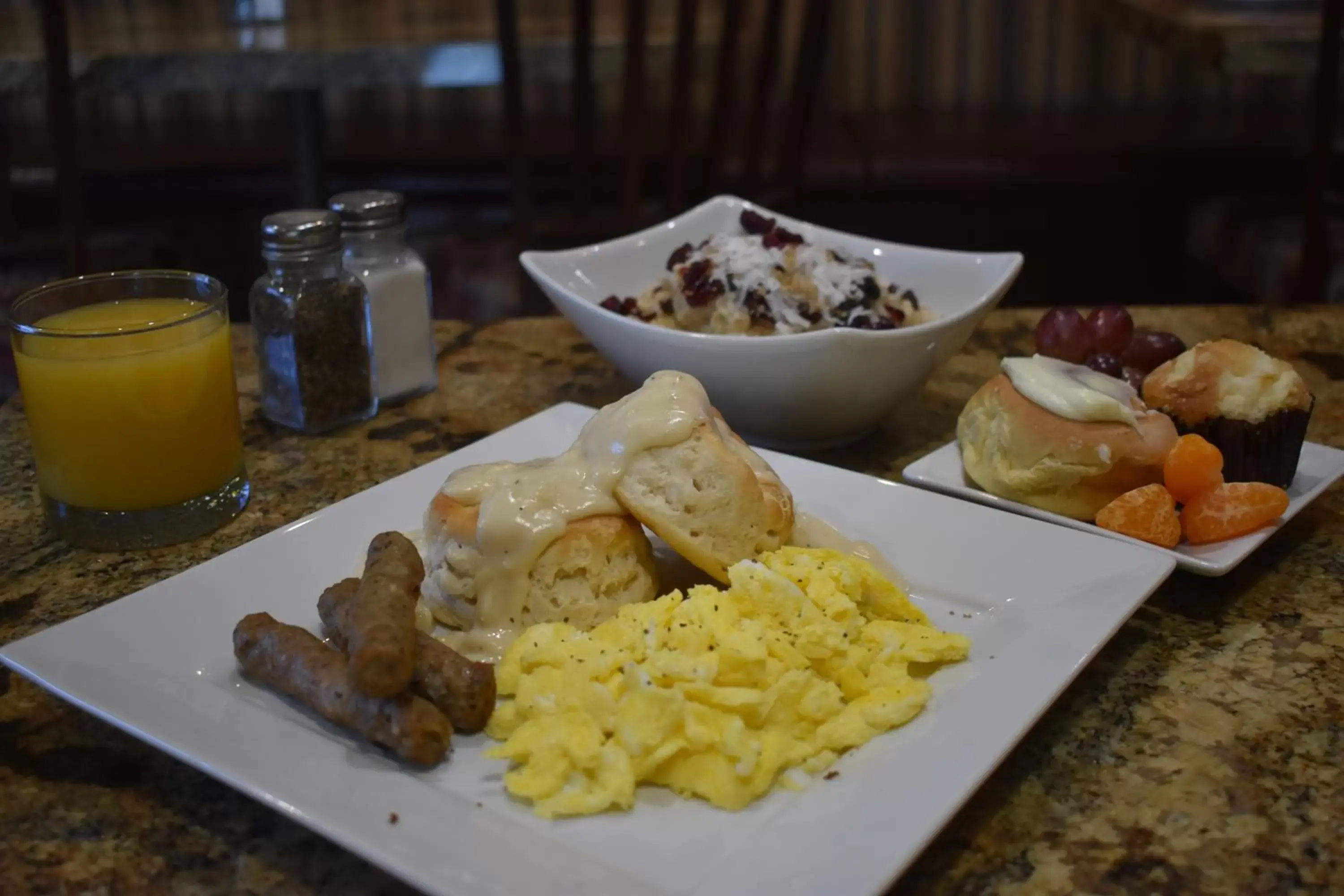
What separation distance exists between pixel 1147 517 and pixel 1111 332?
1.66ft

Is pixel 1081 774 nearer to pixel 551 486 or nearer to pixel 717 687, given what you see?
pixel 717 687

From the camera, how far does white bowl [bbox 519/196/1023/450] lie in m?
1.44

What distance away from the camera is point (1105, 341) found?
65.5 inches

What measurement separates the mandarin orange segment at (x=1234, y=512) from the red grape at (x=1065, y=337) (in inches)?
18.3

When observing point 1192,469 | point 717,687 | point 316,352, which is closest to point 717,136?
point 316,352

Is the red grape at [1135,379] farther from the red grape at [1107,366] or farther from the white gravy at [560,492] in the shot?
the white gravy at [560,492]

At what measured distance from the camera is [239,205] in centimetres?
456

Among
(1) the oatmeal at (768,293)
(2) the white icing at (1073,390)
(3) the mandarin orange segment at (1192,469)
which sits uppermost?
(1) the oatmeal at (768,293)

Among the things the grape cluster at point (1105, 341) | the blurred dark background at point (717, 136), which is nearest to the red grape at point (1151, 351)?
the grape cluster at point (1105, 341)

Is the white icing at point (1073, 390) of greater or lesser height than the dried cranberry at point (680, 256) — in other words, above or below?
below

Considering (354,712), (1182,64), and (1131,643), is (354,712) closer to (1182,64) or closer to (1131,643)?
(1131,643)

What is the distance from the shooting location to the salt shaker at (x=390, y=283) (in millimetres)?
1690

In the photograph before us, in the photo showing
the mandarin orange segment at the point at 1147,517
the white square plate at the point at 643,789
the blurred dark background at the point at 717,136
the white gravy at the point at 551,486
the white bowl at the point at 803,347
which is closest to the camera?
the white square plate at the point at 643,789

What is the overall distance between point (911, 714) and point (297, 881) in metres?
0.48
